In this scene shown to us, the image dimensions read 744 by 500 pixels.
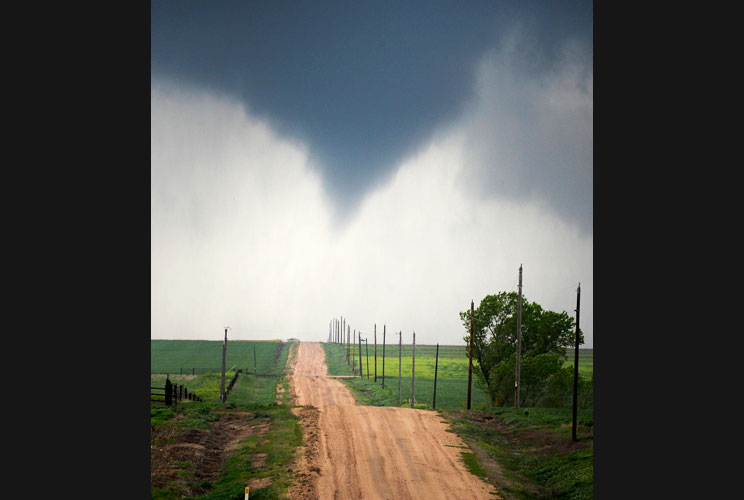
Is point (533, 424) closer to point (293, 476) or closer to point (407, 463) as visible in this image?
point (407, 463)

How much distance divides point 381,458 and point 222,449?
7.08 m

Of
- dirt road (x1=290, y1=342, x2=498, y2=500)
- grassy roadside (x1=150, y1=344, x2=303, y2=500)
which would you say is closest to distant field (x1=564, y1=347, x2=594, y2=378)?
dirt road (x1=290, y1=342, x2=498, y2=500)

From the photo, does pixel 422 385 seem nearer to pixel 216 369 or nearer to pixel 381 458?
pixel 216 369

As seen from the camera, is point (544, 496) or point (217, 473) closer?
point (544, 496)

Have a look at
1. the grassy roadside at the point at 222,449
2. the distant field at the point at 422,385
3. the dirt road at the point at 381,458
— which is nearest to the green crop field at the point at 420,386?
the distant field at the point at 422,385

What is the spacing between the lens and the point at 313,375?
241 ft

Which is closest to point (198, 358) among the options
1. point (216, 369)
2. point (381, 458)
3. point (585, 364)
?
point (216, 369)

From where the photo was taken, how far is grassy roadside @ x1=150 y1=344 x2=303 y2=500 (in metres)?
18.8

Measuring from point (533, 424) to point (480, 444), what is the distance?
13.8 ft

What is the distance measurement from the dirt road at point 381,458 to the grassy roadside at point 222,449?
3.09 ft

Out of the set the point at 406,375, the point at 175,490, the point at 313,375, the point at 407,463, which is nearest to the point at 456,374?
the point at 406,375

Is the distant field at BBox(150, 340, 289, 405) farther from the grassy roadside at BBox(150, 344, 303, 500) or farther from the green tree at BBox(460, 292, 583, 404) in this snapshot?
the green tree at BBox(460, 292, 583, 404)

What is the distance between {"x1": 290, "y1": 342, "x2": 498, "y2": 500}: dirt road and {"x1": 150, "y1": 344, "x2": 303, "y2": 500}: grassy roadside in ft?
3.09
